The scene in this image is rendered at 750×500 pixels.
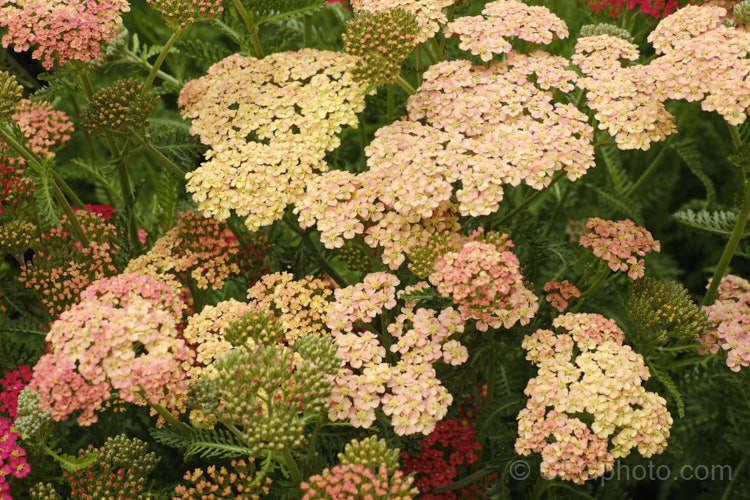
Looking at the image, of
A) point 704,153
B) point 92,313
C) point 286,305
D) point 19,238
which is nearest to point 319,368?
point 286,305

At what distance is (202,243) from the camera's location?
9.43ft

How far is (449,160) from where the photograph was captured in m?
2.47

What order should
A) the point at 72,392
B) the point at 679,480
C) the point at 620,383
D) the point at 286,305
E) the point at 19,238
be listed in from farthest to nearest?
1. the point at 679,480
2. the point at 19,238
3. the point at 286,305
4. the point at 620,383
5. the point at 72,392

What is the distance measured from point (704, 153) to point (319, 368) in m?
3.93

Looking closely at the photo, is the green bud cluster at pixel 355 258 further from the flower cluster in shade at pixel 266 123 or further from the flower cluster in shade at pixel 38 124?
the flower cluster in shade at pixel 38 124

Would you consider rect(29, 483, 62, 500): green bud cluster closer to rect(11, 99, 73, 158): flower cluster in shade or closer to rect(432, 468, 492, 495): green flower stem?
rect(432, 468, 492, 495): green flower stem

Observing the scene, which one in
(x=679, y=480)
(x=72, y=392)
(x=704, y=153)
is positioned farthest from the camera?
(x=704, y=153)

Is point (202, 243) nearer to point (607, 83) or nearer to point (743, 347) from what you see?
point (607, 83)

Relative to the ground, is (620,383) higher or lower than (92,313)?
lower

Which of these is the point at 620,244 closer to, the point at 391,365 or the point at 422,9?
the point at 391,365

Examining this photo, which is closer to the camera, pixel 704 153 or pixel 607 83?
pixel 607 83

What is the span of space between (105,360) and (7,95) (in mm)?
1099

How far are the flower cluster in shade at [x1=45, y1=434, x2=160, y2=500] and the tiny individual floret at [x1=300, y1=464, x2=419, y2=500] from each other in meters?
0.73

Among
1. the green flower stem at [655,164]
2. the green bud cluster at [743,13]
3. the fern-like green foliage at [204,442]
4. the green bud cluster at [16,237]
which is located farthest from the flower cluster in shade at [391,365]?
the green bud cluster at [743,13]
